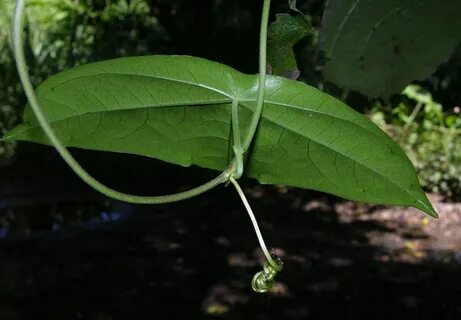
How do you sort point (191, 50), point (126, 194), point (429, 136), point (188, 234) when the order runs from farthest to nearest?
point (429, 136), point (191, 50), point (188, 234), point (126, 194)

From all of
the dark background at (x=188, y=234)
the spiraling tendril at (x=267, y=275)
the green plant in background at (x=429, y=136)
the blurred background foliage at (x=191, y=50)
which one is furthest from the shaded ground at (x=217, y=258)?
the spiraling tendril at (x=267, y=275)

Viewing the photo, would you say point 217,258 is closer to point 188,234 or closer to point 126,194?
point 188,234

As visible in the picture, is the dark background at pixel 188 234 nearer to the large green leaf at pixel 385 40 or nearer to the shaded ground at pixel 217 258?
the shaded ground at pixel 217 258

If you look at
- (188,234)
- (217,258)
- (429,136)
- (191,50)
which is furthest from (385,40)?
(429,136)

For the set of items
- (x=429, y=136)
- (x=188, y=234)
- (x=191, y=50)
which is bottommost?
(x=188, y=234)

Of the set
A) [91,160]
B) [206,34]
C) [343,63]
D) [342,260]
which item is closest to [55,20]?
[91,160]

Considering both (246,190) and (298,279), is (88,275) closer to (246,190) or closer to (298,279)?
(298,279)
